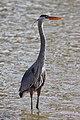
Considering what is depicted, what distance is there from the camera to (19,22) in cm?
1919

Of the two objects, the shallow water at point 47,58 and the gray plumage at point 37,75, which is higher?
the gray plumage at point 37,75

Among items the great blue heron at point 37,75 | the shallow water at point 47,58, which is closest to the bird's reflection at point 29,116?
the shallow water at point 47,58

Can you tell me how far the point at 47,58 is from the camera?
14.1 meters

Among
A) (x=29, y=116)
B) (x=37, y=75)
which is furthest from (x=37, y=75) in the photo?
(x=29, y=116)

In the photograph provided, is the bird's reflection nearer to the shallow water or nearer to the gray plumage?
the shallow water

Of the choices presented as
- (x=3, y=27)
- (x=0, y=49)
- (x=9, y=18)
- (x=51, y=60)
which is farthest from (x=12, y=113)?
(x=9, y=18)

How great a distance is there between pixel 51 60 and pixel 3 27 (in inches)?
187

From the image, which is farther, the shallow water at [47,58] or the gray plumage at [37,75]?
the shallow water at [47,58]

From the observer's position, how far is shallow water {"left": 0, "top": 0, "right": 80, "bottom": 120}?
10.4 m

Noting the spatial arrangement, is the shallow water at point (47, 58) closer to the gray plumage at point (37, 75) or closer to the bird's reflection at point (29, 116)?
the bird's reflection at point (29, 116)

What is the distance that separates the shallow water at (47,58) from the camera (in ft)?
34.1

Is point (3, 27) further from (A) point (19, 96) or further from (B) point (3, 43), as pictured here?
(A) point (19, 96)

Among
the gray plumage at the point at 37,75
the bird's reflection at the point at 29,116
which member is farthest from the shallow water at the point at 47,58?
the gray plumage at the point at 37,75

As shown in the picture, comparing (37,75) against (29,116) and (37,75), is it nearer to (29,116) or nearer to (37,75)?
(37,75)
